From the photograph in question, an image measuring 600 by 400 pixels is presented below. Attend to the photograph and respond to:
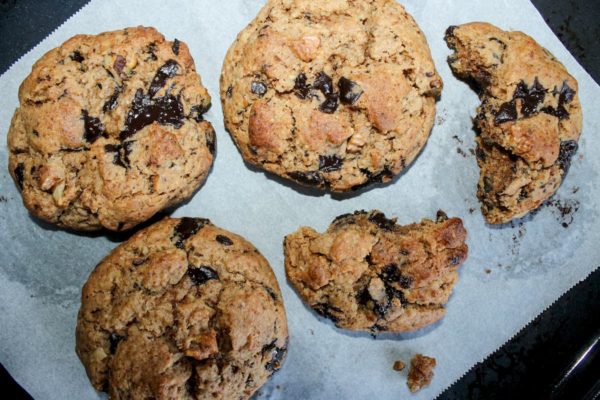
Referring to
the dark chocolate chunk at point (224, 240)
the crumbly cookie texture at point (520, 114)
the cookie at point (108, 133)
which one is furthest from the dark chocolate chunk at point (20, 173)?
the crumbly cookie texture at point (520, 114)

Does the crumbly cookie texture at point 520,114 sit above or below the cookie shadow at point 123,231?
above

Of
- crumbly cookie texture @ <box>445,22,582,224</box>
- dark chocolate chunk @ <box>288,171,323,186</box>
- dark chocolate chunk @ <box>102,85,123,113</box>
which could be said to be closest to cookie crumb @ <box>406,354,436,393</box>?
crumbly cookie texture @ <box>445,22,582,224</box>

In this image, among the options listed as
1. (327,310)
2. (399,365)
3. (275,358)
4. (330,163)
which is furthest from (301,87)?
(399,365)

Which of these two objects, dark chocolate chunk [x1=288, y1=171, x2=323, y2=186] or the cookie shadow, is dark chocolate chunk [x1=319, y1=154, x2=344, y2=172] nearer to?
dark chocolate chunk [x1=288, y1=171, x2=323, y2=186]

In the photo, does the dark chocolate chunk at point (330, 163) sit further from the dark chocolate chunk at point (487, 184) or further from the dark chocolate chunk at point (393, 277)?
the dark chocolate chunk at point (487, 184)

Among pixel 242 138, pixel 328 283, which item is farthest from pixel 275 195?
pixel 328 283

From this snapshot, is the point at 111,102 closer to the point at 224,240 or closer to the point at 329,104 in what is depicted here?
the point at 224,240
